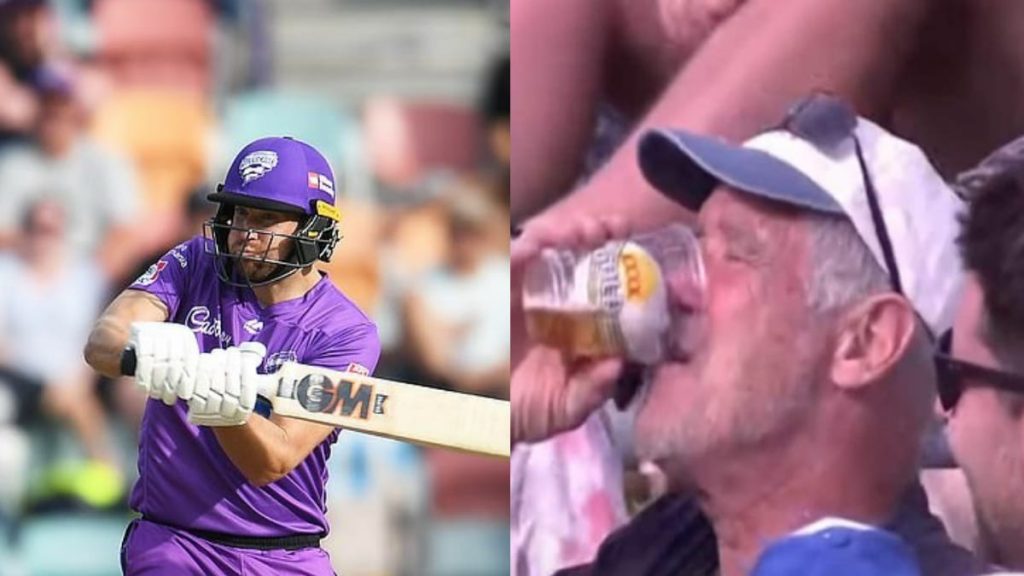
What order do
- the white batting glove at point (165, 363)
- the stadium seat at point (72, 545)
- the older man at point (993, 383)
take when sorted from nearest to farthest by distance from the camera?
the white batting glove at point (165, 363), the older man at point (993, 383), the stadium seat at point (72, 545)

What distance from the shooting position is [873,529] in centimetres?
268

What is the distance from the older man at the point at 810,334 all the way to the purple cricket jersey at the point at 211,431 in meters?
0.66

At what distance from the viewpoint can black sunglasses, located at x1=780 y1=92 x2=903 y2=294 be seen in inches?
106

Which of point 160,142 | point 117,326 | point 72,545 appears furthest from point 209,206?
point 72,545

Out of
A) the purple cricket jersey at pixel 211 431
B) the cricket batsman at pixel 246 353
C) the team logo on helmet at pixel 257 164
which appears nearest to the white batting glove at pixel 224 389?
the cricket batsman at pixel 246 353

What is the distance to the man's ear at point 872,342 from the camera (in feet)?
8.75

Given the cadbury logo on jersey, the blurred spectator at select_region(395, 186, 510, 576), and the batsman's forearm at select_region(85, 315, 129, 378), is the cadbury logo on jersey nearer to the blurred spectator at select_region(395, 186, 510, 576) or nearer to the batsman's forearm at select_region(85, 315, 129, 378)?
the batsman's forearm at select_region(85, 315, 129, 378)

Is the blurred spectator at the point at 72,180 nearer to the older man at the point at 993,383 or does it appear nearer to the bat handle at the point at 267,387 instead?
the bat handle at the point at 267,387

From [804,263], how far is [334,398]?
927mm

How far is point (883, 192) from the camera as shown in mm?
2701

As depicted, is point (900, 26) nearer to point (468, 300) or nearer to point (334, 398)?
point (468, 300)

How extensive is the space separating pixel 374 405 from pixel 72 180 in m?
0.86

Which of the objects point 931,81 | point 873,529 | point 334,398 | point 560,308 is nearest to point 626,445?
point 560,308

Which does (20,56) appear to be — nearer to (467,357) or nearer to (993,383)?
(467,357)
